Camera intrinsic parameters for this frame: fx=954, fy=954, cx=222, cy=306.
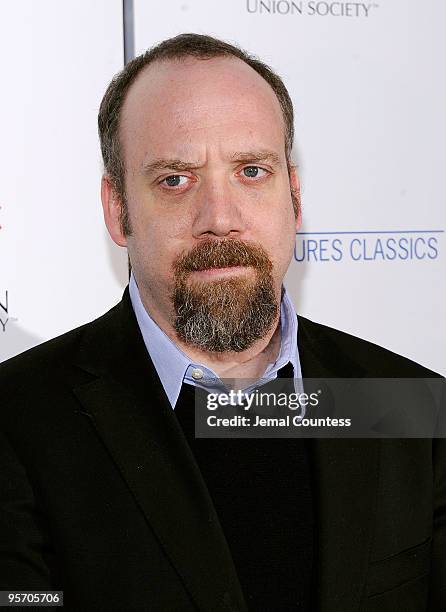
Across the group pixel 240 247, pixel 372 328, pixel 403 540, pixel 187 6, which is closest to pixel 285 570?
pixel 403 540

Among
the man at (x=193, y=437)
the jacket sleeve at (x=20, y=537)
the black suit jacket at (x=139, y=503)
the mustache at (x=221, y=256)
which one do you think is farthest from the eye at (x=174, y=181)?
the jacket sleeve at (x=20, y=537)

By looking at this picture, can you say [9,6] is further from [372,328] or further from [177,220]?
[372,328]

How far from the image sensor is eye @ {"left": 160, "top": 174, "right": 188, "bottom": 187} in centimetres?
146

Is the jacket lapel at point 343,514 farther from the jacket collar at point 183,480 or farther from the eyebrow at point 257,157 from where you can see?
the eyebrow at point 257,157

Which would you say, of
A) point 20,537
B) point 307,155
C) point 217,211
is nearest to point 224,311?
point 217,211

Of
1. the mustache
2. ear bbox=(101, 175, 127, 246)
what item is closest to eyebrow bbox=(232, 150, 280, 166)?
the mustache

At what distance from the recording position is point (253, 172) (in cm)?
→ 148

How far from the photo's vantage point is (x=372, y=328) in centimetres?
201

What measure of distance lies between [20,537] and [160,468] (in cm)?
22

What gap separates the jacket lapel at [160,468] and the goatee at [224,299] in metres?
0.10

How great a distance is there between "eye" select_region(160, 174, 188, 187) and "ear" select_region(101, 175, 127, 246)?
0.41ft

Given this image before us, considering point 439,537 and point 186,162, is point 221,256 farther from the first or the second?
point 439,537

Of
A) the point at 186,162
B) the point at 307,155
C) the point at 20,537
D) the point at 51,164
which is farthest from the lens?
the point at 307,155

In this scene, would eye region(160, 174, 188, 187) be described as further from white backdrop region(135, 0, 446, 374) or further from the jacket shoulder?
white backdrop region(135, 0, 446, 374)
